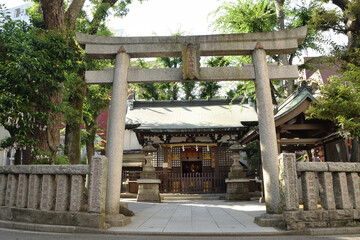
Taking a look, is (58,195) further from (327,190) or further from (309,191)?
(327,190)

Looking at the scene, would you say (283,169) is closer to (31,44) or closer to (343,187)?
(343,187)

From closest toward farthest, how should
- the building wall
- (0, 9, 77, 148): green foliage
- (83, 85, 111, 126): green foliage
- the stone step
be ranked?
(0, 9, 77, 148): green foliage < (83, 85, 111, 126): green foliage < the stone step < the building wall

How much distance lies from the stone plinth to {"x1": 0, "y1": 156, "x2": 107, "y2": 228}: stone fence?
7720 mm

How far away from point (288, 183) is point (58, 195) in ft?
17.5

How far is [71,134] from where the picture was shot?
11.5 meters

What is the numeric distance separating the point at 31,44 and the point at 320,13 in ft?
37.6

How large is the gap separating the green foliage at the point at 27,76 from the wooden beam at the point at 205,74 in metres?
1.09

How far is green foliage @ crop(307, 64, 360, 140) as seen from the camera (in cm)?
687

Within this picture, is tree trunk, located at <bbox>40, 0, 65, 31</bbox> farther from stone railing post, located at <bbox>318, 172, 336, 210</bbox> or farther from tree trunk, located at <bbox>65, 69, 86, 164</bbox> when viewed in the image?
stone railing post, located at <bbox>318, 172, 336, 210</bbox>

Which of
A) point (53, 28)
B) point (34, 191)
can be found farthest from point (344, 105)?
point (53, 28)

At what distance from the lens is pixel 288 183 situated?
5660 millimetres

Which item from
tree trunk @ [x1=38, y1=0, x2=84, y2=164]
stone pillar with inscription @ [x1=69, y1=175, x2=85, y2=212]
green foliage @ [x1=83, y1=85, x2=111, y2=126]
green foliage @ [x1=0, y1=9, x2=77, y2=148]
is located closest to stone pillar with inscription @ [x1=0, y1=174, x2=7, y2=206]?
green foliage @ [x1=0, y1=9, x2=77, y2=148]

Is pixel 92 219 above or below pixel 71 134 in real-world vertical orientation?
below

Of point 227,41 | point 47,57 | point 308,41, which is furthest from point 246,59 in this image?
point 47,57
